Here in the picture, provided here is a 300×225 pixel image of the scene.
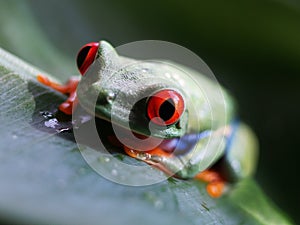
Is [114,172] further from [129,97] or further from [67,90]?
[67,90]

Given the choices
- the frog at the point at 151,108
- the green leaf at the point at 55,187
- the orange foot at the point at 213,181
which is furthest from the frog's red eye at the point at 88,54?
the orange foot at the point at 213,181

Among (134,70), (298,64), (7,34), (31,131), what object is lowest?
(7,34)

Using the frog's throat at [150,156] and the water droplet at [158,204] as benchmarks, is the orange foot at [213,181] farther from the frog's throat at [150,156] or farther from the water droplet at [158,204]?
the water droplet at [158,204]

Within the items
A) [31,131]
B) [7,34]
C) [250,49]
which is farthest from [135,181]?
[250,49]

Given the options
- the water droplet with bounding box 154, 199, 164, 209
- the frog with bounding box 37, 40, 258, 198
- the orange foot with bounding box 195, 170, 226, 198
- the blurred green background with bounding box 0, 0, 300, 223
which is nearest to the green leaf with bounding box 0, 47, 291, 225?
the water droplet with bounding box 154, 199, 164, 209

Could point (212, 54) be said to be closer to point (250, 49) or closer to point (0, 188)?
point (250, 49)

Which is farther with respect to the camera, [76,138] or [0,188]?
[76,138]
